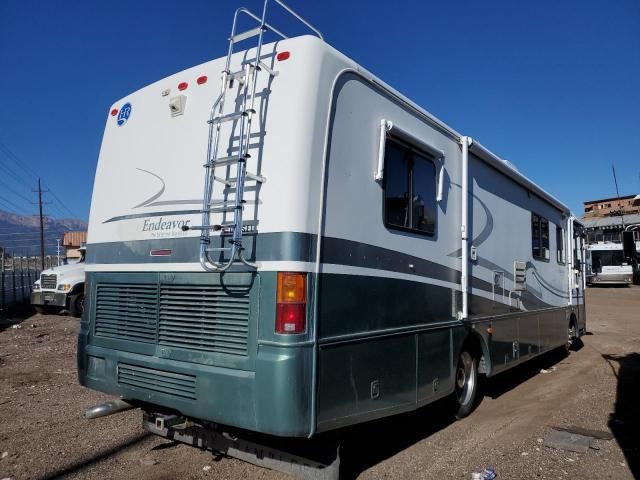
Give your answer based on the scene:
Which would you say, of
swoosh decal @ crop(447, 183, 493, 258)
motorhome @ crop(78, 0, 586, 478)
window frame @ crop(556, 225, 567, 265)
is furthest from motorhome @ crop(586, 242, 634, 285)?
motorhome @ crop(78, 0, 586, 478)

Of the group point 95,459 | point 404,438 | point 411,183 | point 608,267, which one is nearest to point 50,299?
point 95,459

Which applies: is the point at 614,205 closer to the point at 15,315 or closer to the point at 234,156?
the point at 15,315

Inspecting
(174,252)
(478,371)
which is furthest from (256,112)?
(478,371)

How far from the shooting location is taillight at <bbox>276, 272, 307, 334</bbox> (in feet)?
10.8

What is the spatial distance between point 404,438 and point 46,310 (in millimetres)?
13647

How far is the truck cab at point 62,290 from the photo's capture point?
1408 cm

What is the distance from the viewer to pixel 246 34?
3.84m

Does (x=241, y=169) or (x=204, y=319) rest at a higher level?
(x=241, y=169)

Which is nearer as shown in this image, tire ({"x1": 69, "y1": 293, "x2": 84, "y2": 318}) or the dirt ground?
the dirt ground

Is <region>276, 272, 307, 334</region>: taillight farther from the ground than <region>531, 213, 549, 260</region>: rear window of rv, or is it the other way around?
<region>531, 213, 549, 260</region>: rear window of rv

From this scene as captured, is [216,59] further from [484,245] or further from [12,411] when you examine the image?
[12,411]

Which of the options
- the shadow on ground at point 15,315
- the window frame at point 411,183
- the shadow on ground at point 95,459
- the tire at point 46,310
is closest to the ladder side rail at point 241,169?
the window frame at point 411,183

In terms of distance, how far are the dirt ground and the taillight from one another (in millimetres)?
1511

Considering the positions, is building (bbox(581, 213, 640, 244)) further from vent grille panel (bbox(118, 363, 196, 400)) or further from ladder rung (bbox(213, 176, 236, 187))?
vent grille panel (bbox(118, 363, 196, 400))
